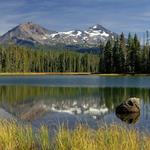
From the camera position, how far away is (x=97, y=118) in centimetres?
2897

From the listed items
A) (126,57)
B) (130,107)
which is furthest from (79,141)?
(126,57)

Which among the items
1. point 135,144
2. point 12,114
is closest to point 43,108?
point 12,114

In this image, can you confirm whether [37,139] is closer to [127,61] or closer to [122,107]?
[122,107]

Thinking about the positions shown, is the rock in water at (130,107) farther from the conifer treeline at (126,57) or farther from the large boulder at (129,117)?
the conifer treeline at (126,57)

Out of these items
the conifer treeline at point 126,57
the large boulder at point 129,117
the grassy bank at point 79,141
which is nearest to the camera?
the grassy bank at point 79,141

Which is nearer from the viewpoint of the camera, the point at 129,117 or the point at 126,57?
the point at 129,117

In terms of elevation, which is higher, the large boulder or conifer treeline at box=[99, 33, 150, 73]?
conifer treeline at box=[99, 33, 150, 73]

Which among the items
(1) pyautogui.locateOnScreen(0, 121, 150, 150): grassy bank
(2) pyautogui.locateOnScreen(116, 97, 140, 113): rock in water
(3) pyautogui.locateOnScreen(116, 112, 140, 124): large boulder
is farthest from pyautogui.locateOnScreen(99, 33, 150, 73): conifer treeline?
(1) pyautogui.locateOnScreen(0, 121, 150, 150): grassy bank

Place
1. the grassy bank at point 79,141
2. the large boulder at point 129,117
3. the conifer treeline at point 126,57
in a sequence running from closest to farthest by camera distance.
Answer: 1. the grassy bank at point 79,141
2. the large boulder at point 129,117
3. the conifer treeline at point 126,57

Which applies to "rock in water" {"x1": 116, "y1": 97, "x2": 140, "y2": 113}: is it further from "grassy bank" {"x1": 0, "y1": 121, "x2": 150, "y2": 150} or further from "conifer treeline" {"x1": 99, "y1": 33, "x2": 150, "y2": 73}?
"conifer treeline" {"x1": 99, "y1": 33, "x2": 150, "y2": 73}

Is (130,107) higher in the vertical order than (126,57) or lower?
lower

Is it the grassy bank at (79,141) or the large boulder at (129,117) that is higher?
the grassy bank at (79,141)

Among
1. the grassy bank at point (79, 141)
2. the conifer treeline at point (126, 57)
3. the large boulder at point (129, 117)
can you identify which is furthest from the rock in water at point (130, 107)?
the conifer treeline at point (126, 57)

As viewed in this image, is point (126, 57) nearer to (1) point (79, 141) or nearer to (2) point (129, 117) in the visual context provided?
(2) point (129, 117)
